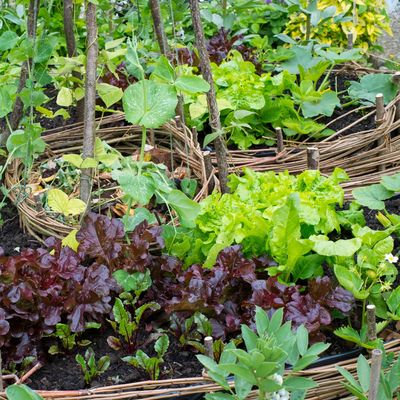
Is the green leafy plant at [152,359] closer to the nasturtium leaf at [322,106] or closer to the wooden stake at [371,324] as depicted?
the wooden stake at [371,324]

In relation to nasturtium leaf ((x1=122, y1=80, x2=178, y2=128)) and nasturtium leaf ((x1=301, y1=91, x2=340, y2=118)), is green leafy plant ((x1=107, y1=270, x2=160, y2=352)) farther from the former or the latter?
nasturtium leaf ((x1=301, y1=91, x2=340, y2=118))

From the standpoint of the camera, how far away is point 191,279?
2.24 metres

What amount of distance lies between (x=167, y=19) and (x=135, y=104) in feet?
6.61

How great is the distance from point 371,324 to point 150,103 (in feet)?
2.92

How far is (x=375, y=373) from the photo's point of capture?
1706 mm

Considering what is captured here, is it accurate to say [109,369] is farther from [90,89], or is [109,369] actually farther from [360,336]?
[90,89]

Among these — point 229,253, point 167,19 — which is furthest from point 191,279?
point 167,19

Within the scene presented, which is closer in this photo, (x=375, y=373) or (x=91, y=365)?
(x=375, y=373)

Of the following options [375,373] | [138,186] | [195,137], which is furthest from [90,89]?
[375,373]

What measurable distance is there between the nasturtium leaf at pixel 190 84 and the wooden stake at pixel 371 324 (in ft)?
2.61

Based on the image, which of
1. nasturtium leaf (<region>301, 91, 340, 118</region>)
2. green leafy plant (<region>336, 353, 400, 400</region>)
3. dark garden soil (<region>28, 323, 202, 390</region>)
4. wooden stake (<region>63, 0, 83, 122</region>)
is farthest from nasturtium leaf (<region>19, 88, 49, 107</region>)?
green leafy plant (<region>336, 353, 400, 400</region>)

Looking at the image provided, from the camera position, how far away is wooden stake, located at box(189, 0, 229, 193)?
258 centimetres

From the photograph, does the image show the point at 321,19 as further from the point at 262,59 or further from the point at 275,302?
the point at 275,302

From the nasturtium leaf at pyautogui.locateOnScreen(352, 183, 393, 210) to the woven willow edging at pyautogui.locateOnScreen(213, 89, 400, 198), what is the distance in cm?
45
